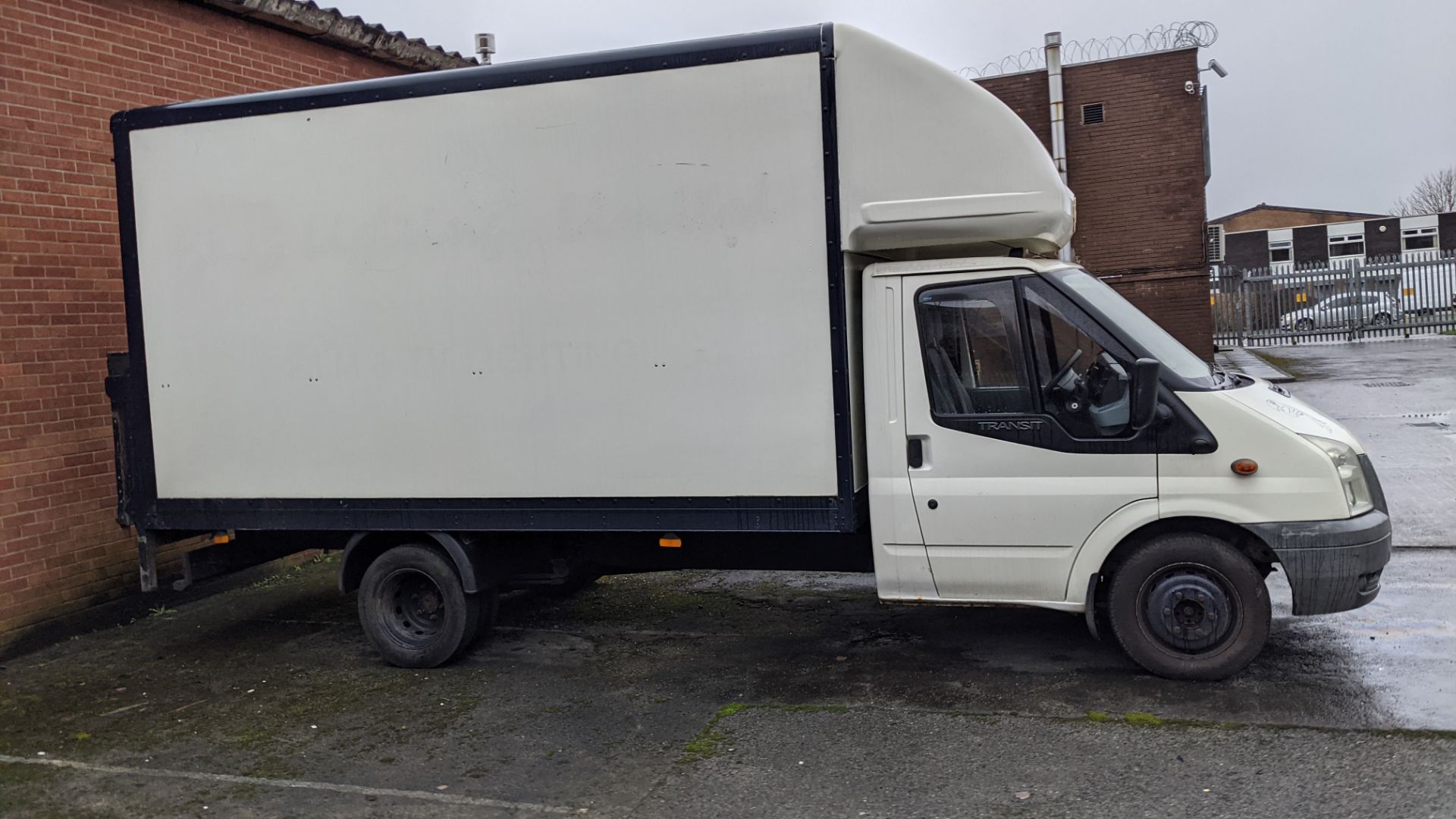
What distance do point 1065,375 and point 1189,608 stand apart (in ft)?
4.12

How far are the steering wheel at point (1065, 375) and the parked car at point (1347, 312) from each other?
26.8m

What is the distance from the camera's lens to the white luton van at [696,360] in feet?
18.3

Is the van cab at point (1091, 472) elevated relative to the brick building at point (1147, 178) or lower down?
lower down

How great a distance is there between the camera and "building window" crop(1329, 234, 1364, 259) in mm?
63125

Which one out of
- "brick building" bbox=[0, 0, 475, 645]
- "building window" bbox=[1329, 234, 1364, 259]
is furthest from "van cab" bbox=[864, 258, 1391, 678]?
"building window" bbox=[1329, 234, 1364, 259]

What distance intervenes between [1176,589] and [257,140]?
5.34 metres

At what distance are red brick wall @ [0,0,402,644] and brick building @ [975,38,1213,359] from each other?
1832 centimetres

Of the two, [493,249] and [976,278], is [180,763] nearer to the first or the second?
[493,249]

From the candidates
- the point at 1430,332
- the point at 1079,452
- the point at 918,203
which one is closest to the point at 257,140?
the point at 918,203

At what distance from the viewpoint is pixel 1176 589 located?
5.57 m

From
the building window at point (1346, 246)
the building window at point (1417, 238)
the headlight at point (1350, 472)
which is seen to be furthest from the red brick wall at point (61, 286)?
the building window at point (1346, 246)

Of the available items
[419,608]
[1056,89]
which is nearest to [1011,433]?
[419,608]

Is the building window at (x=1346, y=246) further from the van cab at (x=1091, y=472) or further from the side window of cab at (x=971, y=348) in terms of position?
the side window of cab at (x=971, y=348)

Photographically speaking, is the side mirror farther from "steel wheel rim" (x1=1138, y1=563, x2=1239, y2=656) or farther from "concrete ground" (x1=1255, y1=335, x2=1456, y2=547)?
"concrete ground" (x1=1255, y1=335, x2=1456, y2=547)
